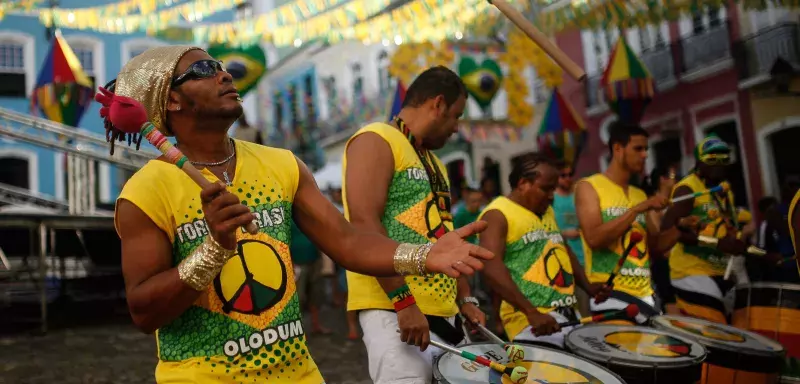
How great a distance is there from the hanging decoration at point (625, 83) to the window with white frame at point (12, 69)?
1886cm

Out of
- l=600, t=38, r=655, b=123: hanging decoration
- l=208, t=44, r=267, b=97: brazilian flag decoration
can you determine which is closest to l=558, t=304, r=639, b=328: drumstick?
l=208, t=44, r=267, b=97: brazilian flag decoration

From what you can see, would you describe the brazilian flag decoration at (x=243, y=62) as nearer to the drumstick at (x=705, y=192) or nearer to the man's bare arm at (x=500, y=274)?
the drumstick at (x=705, y=192)

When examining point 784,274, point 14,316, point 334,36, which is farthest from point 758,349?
point 334,36

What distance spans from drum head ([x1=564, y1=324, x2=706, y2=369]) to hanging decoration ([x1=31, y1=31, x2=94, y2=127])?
1030 cm

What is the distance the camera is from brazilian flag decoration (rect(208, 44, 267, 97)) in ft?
35.6

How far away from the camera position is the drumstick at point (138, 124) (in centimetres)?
168

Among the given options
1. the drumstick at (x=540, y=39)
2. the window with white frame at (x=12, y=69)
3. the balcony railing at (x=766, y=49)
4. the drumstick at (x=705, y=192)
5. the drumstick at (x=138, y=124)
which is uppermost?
the window with white frame at (x=12, y=69)

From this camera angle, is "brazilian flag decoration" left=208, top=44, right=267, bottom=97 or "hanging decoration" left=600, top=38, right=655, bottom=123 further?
"hanging decoration" left=600, top=38, right=655, bottom=123

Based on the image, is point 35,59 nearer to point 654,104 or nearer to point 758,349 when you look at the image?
point 654,104

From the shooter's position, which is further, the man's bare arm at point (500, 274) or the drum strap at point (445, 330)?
the man's bare arm at point (500, 274)

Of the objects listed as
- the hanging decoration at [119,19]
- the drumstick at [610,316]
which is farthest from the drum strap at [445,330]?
the hanging decoration at [119,19]

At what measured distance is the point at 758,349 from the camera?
3924 mm

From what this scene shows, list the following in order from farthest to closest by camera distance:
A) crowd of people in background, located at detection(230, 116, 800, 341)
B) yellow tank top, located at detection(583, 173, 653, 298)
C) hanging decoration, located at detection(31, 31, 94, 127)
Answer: hanging decoration, located at detection(31, 31, 94, 127), crowd of people in background, located at detection(230, 116, 800, 341), yellow tank top, located at detection(583, 173, 653, 298)

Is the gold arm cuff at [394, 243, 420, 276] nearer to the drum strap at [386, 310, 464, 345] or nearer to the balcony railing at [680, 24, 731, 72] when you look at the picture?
the drum strap at [386, 310, 464, 345]
